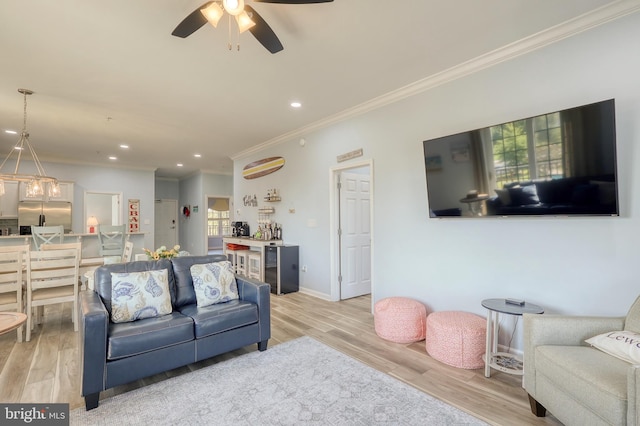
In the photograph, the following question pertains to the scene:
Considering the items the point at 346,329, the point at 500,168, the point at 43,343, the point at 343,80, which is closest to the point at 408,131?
the point at 343,80

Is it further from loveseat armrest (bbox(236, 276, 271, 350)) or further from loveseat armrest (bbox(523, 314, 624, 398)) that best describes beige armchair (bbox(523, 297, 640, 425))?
loveseat armrest (bbox(236, 276, 271, 350))

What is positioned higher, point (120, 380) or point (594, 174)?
point (594, 174)

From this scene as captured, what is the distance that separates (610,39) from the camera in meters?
2.32

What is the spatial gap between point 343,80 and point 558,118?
2.09 m

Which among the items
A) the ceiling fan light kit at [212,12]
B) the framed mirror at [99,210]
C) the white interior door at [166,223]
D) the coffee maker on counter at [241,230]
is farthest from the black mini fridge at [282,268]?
the white interior door at [166,223]

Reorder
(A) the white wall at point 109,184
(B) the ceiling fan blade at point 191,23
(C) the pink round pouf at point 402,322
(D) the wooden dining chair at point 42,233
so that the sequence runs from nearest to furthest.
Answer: (B) the ceiling fan blade at point 191,23
(C) the pink round pouf at point 402,322
(D) the wooden dining chair at point 42,233
(A) the white wall at point 109,184

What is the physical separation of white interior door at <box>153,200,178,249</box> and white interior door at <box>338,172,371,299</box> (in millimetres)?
8205

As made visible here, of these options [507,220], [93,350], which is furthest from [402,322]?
[93,350]

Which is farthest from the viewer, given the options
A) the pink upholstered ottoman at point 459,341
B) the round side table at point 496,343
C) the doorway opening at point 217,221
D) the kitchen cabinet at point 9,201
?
the doorway opening at point 217,221

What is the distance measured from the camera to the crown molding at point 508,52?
A: 7.47ft

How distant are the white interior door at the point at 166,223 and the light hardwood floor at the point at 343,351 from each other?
673cm

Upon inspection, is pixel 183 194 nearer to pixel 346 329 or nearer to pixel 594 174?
pixel 346 329

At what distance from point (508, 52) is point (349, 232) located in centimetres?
310

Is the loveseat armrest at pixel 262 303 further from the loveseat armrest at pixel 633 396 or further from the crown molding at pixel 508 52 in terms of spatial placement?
the crown molding at pixel 508 52
